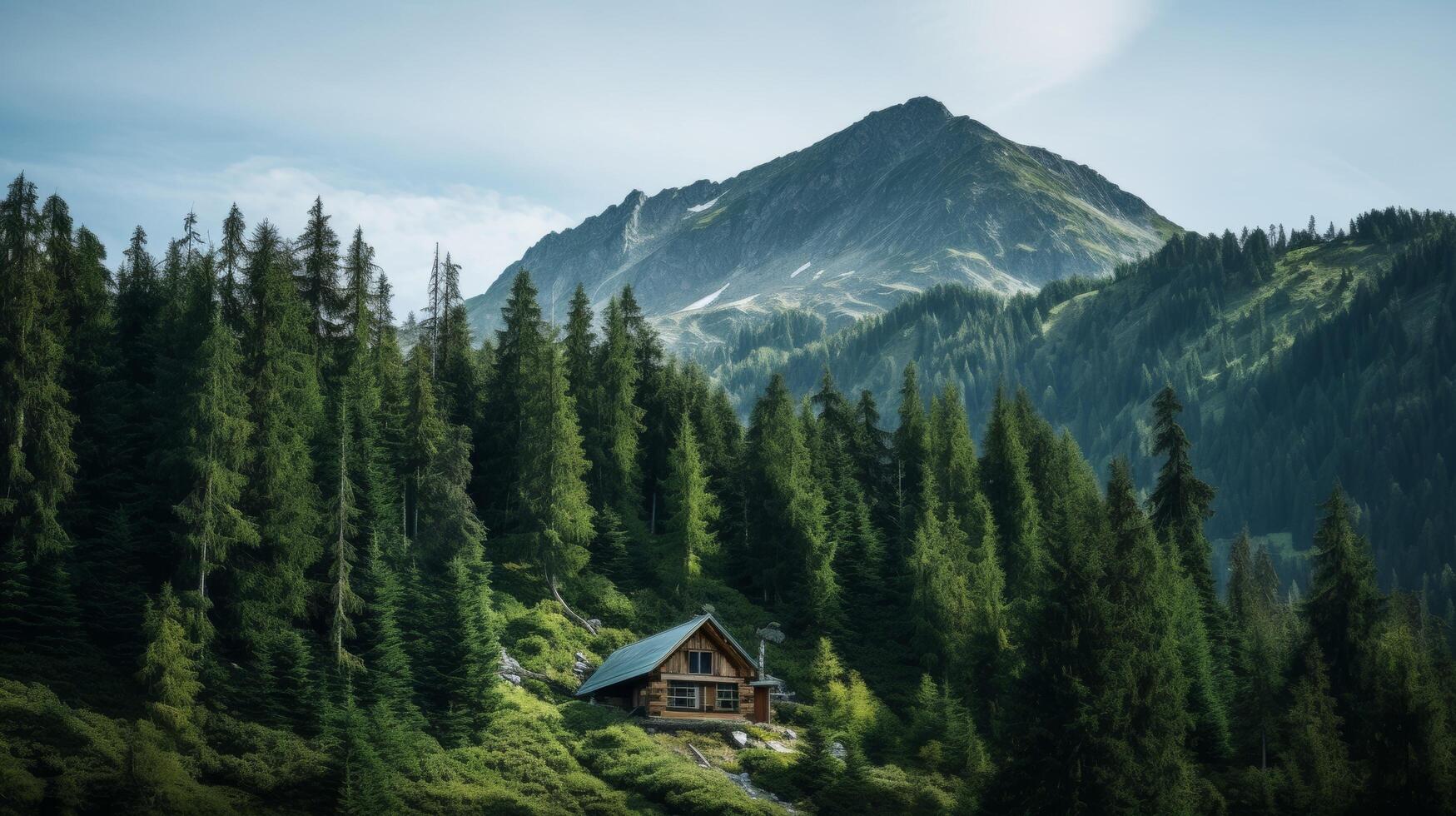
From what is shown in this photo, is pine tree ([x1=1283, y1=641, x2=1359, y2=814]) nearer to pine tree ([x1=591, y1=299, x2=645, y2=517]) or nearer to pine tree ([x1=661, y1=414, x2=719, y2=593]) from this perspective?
pine tree ([x1=661, y1=414, x2=719, y2=593])

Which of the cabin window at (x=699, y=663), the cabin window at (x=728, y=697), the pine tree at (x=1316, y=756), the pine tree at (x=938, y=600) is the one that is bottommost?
the pine tree at (x=1316, y=756)

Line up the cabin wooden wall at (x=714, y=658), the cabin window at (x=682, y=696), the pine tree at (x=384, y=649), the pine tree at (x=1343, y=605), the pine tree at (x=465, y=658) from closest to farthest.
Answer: the pine tree at (x=384, y=649) → the pine tree at (x=465, y=658) → the cabin wooden wall at (x=714, y=658) → the cabin window at (x=682, y=696) → the pine tree at (x=1343, y=605)

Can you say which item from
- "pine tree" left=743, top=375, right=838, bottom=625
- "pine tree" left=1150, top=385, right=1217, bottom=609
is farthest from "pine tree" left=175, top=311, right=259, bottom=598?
"pine tree" left=1150, top=385, right=1217, bottom=609

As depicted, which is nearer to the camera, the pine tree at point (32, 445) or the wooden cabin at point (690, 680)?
the pine tree at point (32, 445)

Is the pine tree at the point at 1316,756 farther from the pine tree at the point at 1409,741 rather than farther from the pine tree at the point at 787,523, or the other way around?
the pine tree at the point at 787,523

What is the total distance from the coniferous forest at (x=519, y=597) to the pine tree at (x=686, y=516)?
0.78 feet

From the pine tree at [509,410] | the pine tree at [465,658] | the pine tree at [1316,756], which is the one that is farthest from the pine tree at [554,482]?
the pine tree at [1316,756]

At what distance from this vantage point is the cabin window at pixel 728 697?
58750mm

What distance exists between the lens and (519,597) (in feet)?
211

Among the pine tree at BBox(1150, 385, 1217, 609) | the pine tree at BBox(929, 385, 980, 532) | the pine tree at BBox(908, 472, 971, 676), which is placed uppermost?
the pine tree at BBox(929, 385, 980, 532)

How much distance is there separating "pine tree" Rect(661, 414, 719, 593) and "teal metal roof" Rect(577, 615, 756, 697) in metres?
8.95

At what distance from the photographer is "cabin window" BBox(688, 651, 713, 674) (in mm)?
57844

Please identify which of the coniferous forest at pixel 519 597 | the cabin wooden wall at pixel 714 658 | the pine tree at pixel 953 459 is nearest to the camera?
the coniferous forest at pixel 519 597

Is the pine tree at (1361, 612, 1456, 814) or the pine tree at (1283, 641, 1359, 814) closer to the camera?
the pine tree at (1283, 641, 1359, 814)
